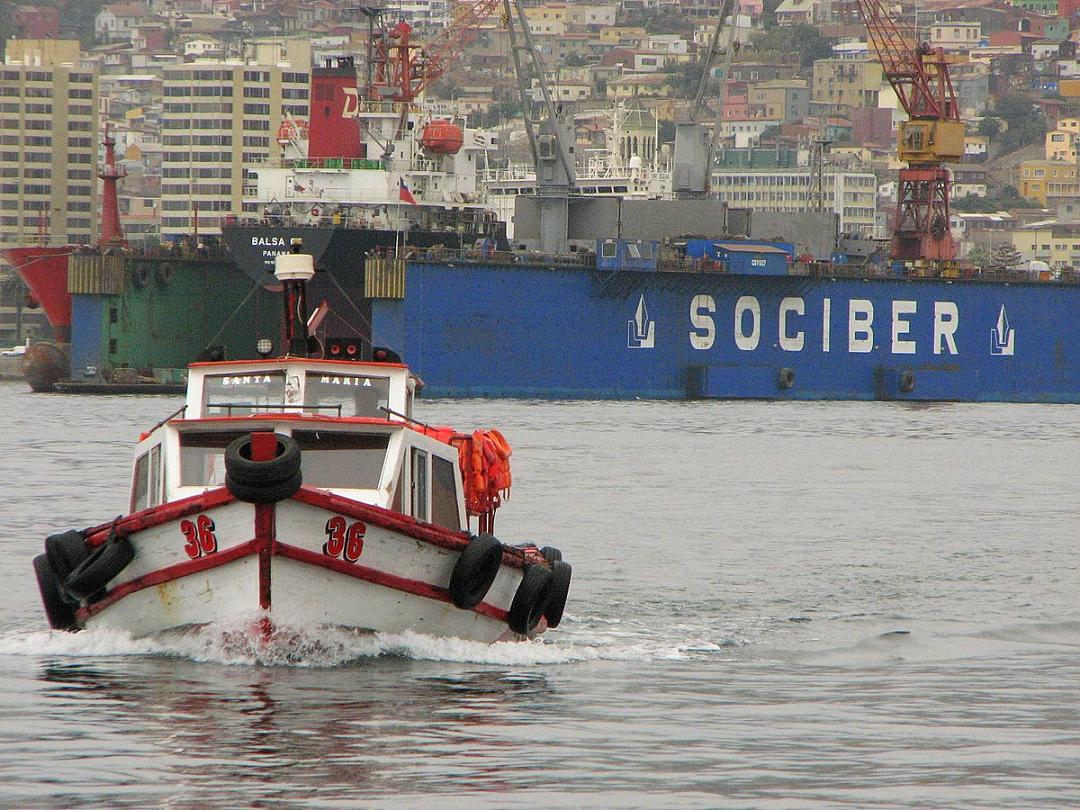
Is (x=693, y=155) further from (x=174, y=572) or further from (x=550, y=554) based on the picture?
(x=174, y=572)

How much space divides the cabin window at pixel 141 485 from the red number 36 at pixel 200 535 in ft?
6.50

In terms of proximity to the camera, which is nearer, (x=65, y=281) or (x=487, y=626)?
(x=487, y=626)

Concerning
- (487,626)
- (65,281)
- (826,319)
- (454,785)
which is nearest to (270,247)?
(65,281)

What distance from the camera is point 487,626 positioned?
60.2 feet

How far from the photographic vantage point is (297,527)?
1644 cm

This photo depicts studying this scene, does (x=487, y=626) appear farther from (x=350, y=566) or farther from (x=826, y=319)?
(x=826, y=319)

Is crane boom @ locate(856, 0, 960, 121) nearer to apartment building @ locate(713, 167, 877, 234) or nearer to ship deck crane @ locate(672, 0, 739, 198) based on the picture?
ship deck crane @ locate(672, 0, 739, 198)

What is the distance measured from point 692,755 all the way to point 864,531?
17.5m

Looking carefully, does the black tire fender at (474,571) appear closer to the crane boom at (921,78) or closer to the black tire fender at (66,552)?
the black tire fender at (66,552)

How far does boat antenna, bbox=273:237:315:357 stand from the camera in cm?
1822

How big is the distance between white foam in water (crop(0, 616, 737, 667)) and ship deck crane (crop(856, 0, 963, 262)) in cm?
7336

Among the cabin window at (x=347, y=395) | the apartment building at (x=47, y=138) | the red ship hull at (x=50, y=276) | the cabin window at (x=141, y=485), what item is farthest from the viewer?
the apartment building at (x=47, y=138)

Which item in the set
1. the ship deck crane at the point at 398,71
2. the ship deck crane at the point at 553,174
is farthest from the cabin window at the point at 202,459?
the ship deck crane at the point at 398,71

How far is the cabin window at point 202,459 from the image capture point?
17.7m
